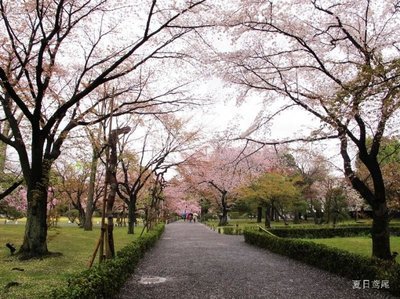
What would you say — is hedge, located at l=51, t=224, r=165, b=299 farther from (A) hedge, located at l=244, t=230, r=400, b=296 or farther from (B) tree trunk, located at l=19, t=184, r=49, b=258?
(A) hedge, located at l=244, t=230, r=400, b=296

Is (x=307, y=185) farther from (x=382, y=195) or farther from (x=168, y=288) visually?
(x=168, y=288)

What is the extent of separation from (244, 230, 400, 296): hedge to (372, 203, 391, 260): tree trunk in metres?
0.87

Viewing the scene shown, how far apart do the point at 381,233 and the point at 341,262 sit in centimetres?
141

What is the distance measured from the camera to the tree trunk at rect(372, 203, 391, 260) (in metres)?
9.72

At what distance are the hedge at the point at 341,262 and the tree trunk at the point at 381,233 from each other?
0.87m

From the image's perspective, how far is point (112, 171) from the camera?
8938 mm

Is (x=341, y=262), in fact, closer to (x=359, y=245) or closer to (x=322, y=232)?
(x=359, y=245)

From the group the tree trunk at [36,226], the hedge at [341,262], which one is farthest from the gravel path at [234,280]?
the tree trunk at [36,226]

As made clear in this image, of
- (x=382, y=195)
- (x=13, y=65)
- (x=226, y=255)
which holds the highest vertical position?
(x=13, y=65)

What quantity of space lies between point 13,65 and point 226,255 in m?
10.6

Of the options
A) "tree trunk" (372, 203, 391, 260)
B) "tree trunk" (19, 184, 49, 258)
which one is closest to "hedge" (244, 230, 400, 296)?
"tree trunk" (372, 203, 391, 260)

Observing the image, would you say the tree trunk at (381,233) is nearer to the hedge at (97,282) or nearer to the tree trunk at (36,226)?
the hedge at (97,282)

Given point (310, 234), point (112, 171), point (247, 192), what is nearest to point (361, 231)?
point (310, 234)

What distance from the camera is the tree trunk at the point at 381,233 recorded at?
972cm
